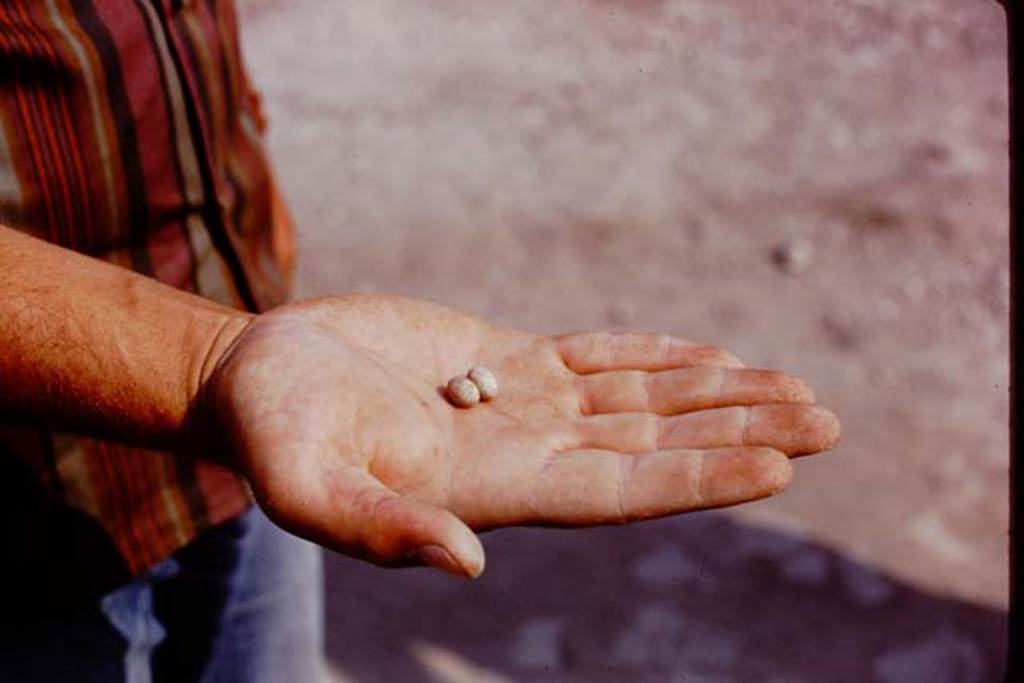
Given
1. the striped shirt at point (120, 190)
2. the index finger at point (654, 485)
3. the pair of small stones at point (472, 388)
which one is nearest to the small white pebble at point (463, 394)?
the pair of small stones at point (472, 388)

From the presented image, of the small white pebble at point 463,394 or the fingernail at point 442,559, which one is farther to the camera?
the small white pebble at point 463,394

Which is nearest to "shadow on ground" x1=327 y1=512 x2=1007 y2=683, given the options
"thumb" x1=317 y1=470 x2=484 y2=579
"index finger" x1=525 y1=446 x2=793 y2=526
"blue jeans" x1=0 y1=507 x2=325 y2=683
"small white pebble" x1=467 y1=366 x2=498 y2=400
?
"blue jeans" x1=0 y1=507 x2=325 y2=683

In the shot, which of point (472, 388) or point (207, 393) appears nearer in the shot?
point (207, 393)

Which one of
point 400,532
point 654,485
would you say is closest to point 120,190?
point 400,532

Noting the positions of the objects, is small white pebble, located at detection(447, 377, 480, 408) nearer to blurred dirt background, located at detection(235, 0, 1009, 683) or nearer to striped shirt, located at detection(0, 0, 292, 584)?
striped shirt, located at detection(0, 0, 292, 584)

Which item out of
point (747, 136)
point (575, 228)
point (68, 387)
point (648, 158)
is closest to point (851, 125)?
A: point (747, 136)

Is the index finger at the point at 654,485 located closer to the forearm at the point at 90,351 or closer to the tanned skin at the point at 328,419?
the tanned skin at the point at 328,419

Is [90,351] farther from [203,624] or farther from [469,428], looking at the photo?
[203,624]
